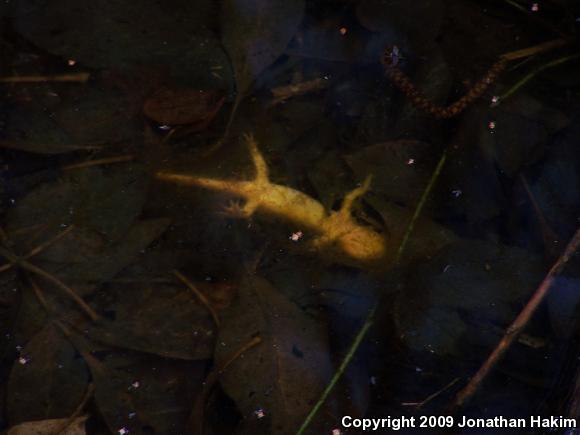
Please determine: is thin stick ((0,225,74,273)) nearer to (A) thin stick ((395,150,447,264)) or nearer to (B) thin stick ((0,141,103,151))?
(B) thin stick ((0,141,103,151))

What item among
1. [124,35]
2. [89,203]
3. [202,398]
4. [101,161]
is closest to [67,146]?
[101,161]

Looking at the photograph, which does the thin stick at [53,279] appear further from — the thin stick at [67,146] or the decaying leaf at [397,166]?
the decaying leaf at [397,166]

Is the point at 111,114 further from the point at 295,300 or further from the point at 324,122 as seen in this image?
the point at 295,300

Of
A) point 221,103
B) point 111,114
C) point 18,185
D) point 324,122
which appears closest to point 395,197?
point 324,122

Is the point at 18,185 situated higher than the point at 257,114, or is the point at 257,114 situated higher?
the point at 257,114

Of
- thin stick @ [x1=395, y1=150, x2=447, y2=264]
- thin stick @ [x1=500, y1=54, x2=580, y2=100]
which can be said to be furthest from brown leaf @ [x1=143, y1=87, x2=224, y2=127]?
thin stick @ [x1=500, y1=54, x2=580, y2=100]
